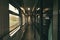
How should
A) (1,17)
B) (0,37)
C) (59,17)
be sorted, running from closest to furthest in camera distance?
(59,17) → (0,37) → (1,17)

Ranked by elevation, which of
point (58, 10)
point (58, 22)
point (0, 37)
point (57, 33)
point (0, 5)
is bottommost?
point (0, 37)

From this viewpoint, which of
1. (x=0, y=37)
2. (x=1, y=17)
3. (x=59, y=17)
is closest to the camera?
(x=59, y=17)

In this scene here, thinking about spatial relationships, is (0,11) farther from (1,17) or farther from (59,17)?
(59,17)

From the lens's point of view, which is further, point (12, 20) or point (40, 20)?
point (12, 20)

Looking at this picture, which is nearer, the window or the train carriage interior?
the train carriage interior

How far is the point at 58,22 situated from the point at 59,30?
0.09m

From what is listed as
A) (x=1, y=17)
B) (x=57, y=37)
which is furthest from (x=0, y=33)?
(x=57, y=37)

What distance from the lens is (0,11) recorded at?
2084 mm

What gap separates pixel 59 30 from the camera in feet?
4.33

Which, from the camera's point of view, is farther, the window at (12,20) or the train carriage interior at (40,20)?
the window at (12,20)

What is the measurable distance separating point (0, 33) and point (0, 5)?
50 cm

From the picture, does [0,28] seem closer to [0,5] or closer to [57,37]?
[0,5]

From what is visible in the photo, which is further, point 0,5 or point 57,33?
point 0,5

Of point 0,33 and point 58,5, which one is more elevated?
point 58,5
